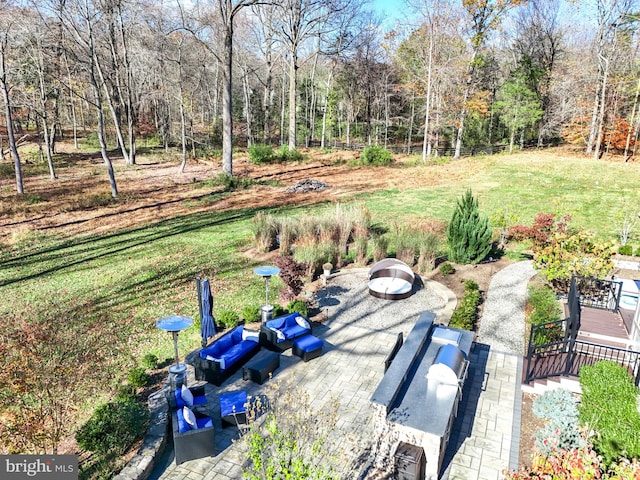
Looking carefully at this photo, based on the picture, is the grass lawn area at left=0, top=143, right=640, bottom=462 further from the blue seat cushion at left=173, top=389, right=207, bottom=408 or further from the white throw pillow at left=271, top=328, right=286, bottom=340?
the white throw pillow at left=271, top=328, right=286, bottom=340

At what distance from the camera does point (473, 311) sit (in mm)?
11586

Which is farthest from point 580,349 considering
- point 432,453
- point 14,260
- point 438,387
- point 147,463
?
point 14,260

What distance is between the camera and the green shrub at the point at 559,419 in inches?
271

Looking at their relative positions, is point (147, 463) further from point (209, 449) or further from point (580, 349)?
point (580, 349)

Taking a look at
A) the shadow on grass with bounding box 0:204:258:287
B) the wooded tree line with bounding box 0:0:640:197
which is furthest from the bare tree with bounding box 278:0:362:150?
the shadow on grass with bounding box 0:204:258:287

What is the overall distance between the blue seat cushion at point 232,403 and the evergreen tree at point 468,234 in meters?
10.2

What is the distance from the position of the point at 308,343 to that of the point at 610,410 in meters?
5.77

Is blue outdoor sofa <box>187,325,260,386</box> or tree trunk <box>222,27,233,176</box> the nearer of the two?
blue outdoor sofa <box>187,325,260,386</box>

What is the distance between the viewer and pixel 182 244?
17594 mm

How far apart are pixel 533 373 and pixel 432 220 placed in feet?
40.3

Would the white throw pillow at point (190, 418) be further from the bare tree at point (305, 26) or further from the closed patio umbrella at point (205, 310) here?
the bare tree at point (305, 26)

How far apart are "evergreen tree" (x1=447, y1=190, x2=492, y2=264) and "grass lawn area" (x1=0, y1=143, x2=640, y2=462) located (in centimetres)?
368

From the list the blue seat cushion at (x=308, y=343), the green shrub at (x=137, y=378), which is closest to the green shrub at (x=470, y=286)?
the blue seat cushion at (x=308, y=343)

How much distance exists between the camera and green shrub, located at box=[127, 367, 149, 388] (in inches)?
342
